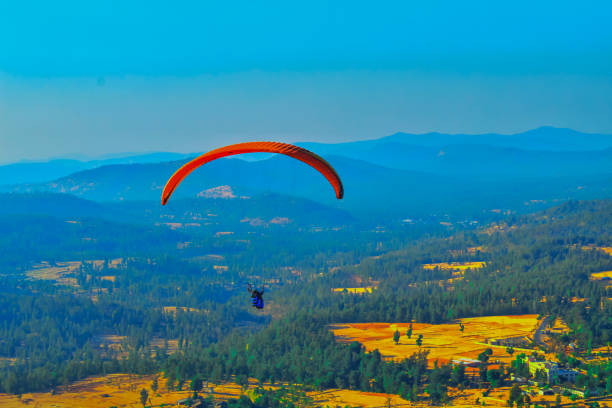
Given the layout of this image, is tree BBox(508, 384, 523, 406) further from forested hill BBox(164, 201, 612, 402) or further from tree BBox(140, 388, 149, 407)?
tree BBox(140, 388, 149, 407)

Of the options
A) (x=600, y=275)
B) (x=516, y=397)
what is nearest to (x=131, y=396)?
(x=516, y=397)

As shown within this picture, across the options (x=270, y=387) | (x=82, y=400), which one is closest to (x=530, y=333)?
(x=270, y=387)

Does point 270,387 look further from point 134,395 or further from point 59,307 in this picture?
point 59,307

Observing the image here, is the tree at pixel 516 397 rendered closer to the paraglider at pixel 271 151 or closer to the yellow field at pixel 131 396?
the yellow field at pixel 131 396

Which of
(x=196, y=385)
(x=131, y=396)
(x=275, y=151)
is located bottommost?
(x=131, y=396)

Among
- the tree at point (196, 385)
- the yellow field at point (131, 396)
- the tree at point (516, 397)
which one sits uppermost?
the tree at point (516, 397)

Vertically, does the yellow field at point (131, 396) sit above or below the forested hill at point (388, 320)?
below

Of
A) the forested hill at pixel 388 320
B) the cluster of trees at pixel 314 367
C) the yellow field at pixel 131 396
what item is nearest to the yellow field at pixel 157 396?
the yellow field at pixel 131 396

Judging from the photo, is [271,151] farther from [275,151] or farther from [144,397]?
[144,397]
